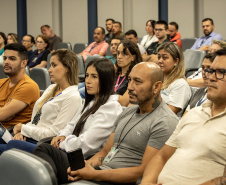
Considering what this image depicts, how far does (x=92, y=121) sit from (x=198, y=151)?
969mm

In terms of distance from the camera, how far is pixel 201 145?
1.61m

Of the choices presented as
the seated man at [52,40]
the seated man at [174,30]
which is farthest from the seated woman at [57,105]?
the seated man at [52,40]

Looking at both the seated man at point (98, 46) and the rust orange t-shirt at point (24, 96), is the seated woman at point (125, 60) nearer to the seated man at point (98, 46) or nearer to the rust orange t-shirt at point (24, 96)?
the rust orange t-shirt at point (24, 96)

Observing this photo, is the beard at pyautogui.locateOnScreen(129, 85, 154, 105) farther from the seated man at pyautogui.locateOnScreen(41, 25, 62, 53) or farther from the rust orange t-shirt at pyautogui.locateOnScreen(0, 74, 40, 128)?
the seated man at pyautogui.locateOnScreen(41, 25, 62, 53)

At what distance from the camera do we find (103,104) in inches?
96.1

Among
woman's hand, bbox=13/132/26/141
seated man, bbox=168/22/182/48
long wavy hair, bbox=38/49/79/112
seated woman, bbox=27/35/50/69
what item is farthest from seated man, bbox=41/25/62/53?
woman's hand, bbox=13/132/26/141

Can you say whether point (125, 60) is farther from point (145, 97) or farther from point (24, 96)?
point (145, 97)

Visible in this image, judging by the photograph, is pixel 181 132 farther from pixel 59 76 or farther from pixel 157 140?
pixel 59 76

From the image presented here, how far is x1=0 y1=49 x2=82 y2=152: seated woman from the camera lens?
2.77 metres

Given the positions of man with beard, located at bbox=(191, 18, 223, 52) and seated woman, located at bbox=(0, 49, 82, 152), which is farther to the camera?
man with beard, located at bbox=(191, 18, 223, 52)

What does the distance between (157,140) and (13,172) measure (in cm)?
80

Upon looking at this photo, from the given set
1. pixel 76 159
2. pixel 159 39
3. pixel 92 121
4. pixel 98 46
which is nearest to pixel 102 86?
pixel 92 121

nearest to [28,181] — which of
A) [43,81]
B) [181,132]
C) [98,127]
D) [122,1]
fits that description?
[181,132]

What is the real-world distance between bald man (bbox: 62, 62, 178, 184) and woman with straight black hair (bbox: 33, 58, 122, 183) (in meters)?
0.19
